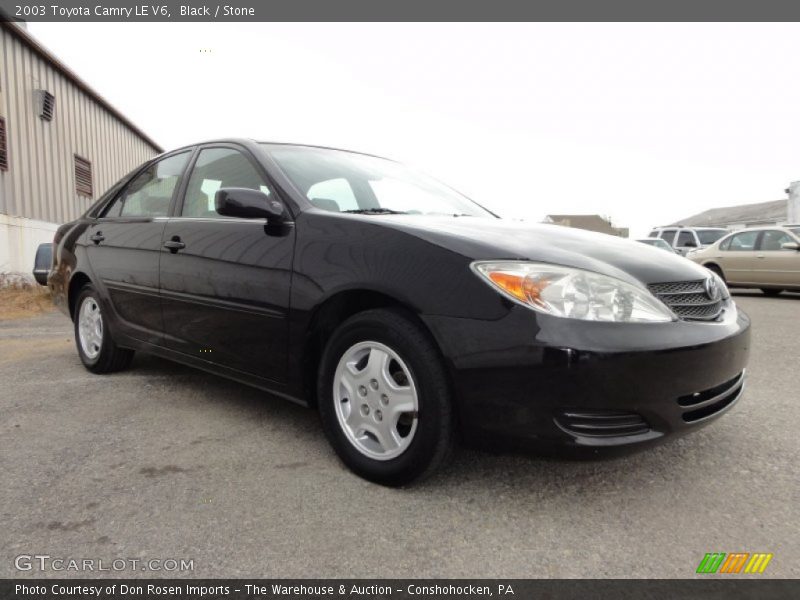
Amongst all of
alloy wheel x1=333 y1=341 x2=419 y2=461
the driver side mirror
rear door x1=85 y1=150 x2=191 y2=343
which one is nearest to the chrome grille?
alloy wheel x1=333 y1=341 x2=419 y2=461

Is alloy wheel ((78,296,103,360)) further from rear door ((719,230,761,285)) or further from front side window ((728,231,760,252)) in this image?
front side window ((728,231,760,252))

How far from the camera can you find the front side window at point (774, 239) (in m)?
10.8

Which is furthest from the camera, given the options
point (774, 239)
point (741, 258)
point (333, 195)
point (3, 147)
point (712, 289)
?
point (741, 258)

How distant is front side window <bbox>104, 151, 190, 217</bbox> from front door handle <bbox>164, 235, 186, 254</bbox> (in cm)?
31

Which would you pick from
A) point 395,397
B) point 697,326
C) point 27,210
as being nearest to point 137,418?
point 395,397

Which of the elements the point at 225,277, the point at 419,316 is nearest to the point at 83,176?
the point at 225,277

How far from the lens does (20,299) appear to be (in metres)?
8.36

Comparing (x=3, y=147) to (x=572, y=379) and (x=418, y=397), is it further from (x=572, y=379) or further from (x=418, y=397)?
(x=572, y=379)

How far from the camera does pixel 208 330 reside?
9.72 feet

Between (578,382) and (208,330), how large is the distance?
75.6 inches

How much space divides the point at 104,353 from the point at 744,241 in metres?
11.8

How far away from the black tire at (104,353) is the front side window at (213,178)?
120cm

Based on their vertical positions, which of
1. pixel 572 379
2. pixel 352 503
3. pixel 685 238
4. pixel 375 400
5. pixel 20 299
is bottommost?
pixel 20 299
